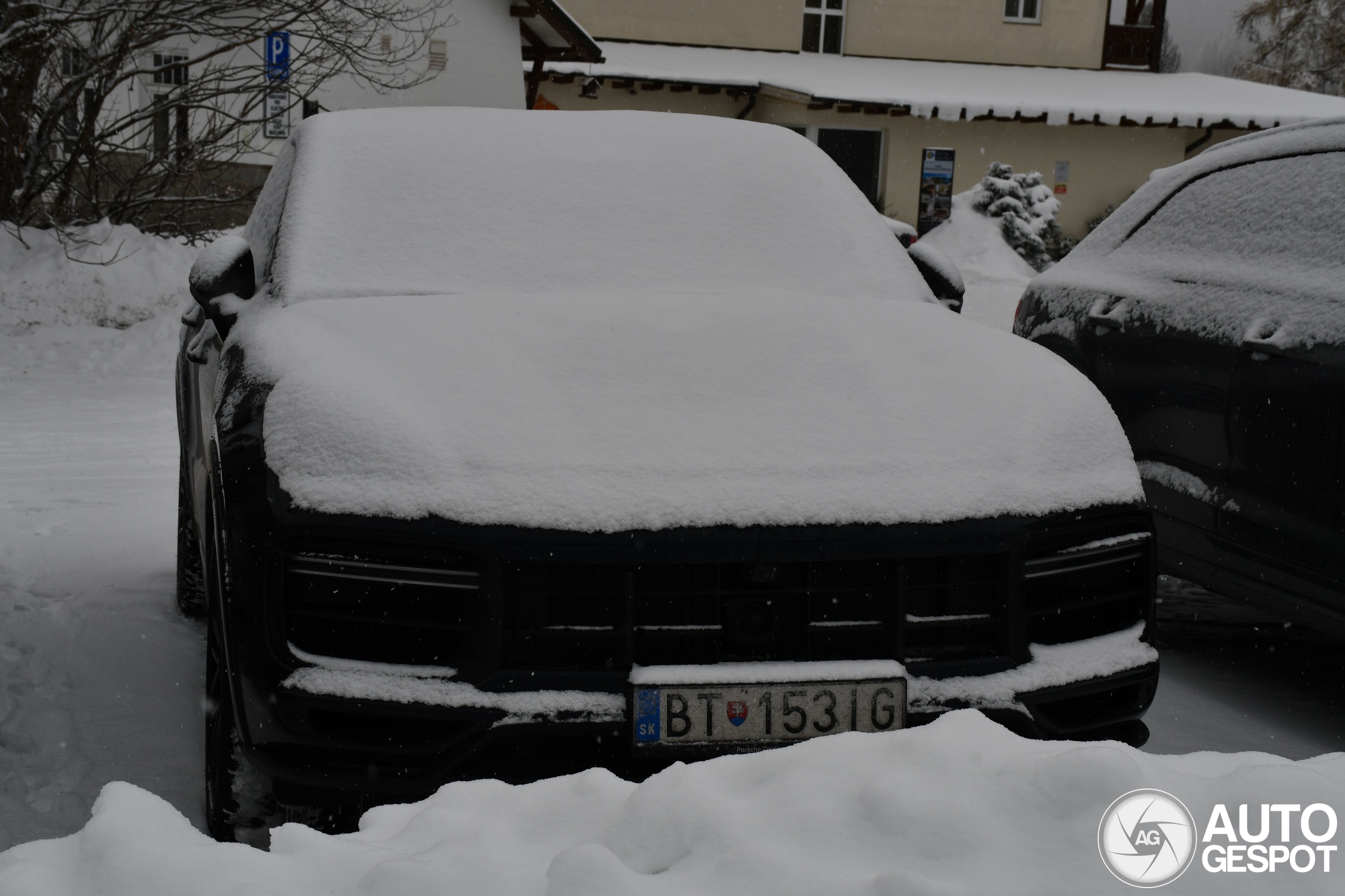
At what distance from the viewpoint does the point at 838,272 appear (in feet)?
11.6

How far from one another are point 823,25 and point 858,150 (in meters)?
3.63

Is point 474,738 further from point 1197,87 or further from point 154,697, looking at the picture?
point 1197,87

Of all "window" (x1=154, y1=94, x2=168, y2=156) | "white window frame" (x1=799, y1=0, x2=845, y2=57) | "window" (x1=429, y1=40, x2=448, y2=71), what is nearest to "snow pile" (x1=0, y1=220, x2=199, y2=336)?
"window" (x1=154, y1=94, x2=168, y2=156)

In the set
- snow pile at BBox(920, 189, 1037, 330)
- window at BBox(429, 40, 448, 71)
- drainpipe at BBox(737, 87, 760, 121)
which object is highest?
window at BBox(429, 40, 448, 71)

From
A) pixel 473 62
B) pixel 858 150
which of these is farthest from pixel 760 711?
pixel 858 150

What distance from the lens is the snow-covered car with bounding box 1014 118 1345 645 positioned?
11.2 feet

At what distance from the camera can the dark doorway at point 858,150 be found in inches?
1035

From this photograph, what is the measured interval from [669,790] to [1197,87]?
98.6 feet

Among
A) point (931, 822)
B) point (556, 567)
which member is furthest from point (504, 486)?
point (931, 822)

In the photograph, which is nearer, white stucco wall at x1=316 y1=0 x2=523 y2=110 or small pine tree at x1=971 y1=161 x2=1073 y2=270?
white stucco wall at x1=316 y1=0 x2=523 y2=110

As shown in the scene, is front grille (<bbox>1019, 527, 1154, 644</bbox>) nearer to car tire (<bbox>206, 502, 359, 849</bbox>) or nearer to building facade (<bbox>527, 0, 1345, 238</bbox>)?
car tire (<bbox>206, 502, 359, 849</bbox>)

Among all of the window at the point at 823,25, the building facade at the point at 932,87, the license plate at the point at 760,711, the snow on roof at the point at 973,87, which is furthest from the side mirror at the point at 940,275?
the window at the point at 823,25

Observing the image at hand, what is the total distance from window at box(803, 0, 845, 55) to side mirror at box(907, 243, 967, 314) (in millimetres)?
25690

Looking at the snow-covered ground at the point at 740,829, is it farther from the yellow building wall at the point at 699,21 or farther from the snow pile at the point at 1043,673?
the yellow building wall at the point at 699,21
